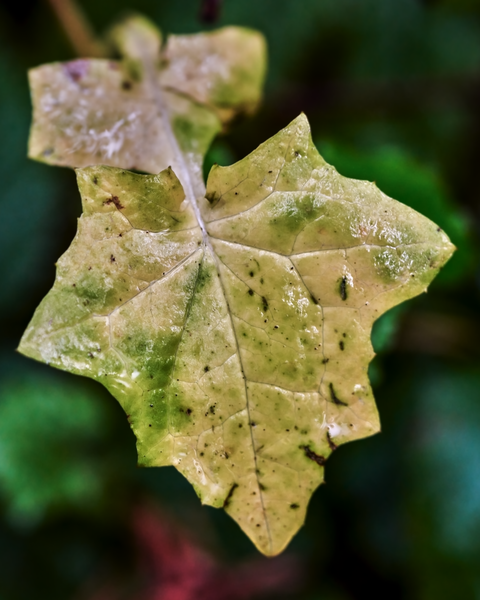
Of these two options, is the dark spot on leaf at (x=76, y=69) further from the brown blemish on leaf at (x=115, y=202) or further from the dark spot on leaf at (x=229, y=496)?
the dark spot on leaf at (x=229, y=496)

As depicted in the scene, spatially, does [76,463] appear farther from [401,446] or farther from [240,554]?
[401,446]

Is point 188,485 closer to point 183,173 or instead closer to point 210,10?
point 183,173

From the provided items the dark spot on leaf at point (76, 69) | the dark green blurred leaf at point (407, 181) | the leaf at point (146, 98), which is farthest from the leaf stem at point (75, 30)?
the dark green blurred leaf at point (407, 181)

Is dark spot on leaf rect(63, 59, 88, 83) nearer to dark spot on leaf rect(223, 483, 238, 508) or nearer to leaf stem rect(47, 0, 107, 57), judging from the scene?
leaf stem rect(47, 0, 107, 57)

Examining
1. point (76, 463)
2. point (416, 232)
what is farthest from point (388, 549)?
point (416, 232)

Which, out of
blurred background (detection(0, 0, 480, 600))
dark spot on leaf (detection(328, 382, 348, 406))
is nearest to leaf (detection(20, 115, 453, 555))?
dark spot on leaf (detection(328, 382, 348, 406))

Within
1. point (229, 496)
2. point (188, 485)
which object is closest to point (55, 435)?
point (188, 485)

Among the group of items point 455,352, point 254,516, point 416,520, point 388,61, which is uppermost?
point 388,61
